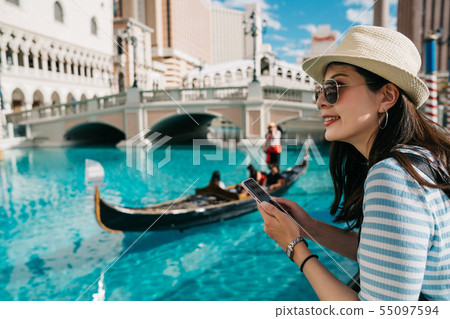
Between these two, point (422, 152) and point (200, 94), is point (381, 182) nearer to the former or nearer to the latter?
point (422, 152)

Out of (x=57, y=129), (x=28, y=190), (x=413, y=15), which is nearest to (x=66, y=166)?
(x=28, y=190)

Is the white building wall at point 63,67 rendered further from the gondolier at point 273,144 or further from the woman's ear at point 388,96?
the woman's ear at point 388,96

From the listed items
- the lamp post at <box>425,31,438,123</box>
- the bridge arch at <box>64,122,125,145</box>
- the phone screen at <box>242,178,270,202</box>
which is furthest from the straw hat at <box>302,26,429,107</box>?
the bridge arch at <box>64,122,125,145</box>

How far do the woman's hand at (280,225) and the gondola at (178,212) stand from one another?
6.33ft

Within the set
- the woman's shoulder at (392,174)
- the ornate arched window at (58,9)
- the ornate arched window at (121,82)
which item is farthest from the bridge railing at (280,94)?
the ornate arched window at (121,82)

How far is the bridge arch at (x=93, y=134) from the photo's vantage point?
9.92 meters

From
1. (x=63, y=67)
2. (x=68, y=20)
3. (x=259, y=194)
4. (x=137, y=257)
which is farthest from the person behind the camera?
(x=63, y=67)

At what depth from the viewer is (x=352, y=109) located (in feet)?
1.90

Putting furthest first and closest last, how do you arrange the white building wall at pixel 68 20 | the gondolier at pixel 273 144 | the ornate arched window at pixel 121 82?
the ornate arched window at pixel 121 82
the gondolier at pixel 273 144
the white building wall at pixel 68 20

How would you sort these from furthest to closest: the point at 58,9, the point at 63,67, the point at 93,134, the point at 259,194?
the point at 63,67 → the point at 93,134 → the point at 58,9 → the point at 259,194

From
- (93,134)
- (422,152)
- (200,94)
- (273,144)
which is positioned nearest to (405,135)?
(422,152)

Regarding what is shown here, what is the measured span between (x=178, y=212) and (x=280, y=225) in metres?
2.15

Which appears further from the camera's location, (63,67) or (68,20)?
(63,67)

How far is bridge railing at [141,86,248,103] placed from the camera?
8258 mm
